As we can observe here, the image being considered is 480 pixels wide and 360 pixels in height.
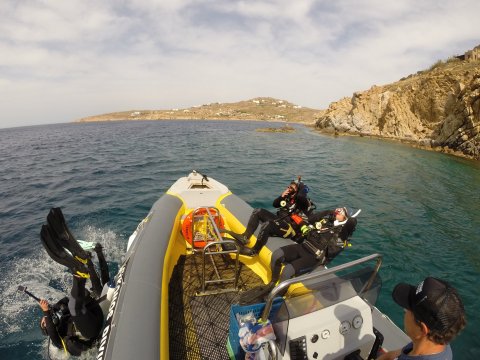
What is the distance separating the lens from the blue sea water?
19.4 ft

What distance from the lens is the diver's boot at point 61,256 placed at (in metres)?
3.34

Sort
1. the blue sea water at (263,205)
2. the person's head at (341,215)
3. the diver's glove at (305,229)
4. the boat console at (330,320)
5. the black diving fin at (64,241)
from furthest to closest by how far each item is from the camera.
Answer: the blue sea water at (263,205) → the diver's glove at (305,229) → the person's head at (341,215) → the black diving fin at (64,241) → the boat console at (330,320)

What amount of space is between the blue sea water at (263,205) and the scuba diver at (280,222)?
2.20 meters

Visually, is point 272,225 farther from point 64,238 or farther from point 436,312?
point 436,312

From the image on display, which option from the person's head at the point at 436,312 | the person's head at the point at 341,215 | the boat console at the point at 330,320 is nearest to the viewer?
the person's head at the point at 436,312

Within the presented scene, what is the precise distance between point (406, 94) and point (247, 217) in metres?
41.4

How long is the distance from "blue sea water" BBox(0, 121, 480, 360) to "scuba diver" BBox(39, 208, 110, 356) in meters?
1.48

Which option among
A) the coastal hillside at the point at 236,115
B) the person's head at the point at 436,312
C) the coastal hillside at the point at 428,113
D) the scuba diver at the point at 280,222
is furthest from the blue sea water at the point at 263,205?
the coastal hillside at the point at 236,115

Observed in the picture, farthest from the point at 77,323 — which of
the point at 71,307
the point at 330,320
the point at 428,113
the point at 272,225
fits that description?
the point at 428,113

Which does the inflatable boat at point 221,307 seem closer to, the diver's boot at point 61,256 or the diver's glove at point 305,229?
the diver's glove at point 305,229

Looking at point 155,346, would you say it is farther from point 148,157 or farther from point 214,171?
point 148,157

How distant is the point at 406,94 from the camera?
37594mm

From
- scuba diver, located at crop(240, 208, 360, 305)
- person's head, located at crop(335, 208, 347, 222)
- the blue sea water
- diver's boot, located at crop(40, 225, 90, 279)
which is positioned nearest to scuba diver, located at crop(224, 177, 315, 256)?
scuba diver, located at crop(240, 208, 360, 305)

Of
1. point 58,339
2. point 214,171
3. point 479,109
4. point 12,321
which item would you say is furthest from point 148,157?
point 479,109
